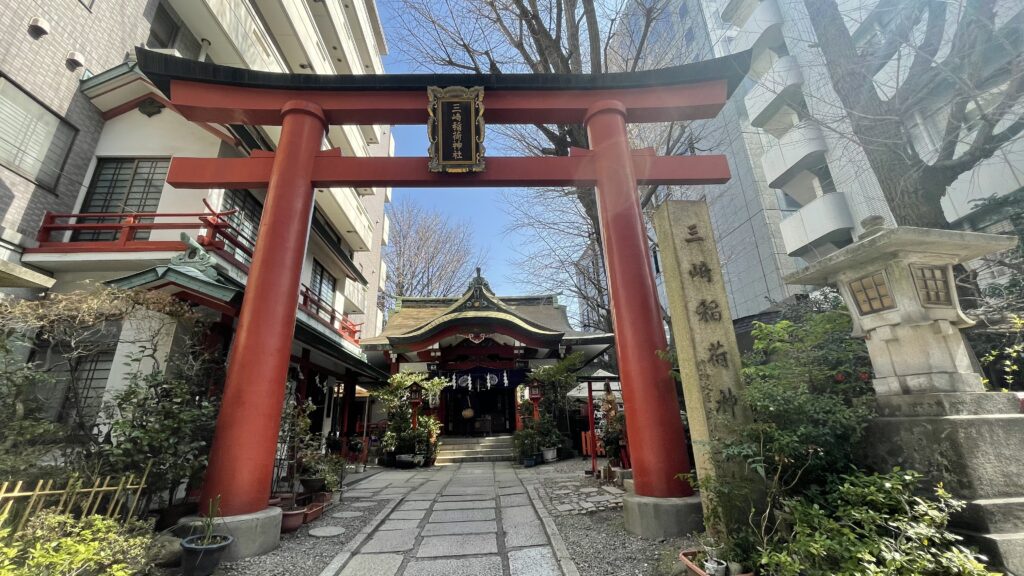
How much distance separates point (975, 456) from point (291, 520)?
7080 mm

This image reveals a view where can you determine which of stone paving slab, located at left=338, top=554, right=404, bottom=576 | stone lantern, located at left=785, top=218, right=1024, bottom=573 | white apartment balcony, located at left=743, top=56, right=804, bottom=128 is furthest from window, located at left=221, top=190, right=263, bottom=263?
white apartment balcony, located at left=743, top=56, right=804, bottom=128

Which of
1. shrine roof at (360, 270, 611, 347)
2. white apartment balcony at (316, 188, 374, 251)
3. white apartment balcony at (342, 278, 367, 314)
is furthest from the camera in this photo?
white apartment balcony at (342, 278, 367, 314)

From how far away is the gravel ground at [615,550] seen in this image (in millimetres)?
3883

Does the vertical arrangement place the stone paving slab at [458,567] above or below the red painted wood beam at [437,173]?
below

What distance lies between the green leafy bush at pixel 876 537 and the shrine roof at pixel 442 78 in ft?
19.9

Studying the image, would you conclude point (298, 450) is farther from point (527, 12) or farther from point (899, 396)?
point (527, 12)

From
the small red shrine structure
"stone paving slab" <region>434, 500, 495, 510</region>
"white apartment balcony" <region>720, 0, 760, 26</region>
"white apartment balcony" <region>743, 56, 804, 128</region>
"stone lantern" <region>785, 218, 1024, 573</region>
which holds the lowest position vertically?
"stone paving slab" <region>434, 500, 495, 510</region>

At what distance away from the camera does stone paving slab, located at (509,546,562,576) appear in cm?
403

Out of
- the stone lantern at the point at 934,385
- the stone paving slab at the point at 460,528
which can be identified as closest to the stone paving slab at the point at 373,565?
the stone paving slab at the point at 460,528

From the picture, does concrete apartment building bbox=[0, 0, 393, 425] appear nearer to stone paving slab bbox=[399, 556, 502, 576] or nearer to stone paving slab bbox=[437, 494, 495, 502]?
stone paving slab bbox=[437, 494, 495, 502]

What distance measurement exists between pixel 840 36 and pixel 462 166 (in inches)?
247

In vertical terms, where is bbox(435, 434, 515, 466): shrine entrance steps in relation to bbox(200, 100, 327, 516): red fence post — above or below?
below

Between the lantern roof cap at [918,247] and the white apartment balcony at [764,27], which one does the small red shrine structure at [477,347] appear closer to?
the lantern roof cap at [918,247]

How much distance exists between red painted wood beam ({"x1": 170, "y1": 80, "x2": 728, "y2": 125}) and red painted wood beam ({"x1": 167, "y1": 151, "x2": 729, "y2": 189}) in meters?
0.90
